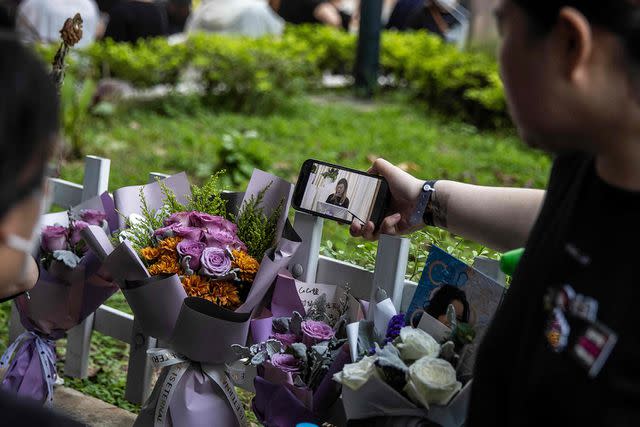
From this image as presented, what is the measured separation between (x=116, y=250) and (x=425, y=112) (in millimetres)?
7206

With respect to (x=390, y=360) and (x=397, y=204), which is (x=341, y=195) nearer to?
(x=397, y=204)

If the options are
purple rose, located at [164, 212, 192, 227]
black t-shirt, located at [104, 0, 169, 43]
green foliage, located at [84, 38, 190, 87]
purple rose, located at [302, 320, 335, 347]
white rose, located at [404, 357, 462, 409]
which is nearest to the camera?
white rose, located at [404, 357, 462, 409]

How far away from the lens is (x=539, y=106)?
1386 mm

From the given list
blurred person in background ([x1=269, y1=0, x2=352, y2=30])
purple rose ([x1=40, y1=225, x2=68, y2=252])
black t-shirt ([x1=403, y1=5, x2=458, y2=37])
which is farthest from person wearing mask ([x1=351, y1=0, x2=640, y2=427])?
black t-shirt ([x1=403, y1=5, x2=458, y2=37])

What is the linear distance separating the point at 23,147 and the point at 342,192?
1.29 m

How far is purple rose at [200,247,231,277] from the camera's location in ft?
7.83

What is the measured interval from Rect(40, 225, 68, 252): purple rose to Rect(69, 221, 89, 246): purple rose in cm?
2

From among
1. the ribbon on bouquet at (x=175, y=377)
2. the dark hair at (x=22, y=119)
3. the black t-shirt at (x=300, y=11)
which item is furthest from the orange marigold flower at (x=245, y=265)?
the black t-shirt at (x=300, y=11)

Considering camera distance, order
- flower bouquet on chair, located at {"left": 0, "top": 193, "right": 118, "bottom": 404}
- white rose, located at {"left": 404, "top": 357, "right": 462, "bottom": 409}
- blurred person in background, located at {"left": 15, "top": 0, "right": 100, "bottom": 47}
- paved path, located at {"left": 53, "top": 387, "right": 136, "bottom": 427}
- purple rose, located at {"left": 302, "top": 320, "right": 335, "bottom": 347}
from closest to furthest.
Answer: white rose, located at {"left": 404, "top": 357, "right": 462, "bottom": 409} → purple rose, located at {"left": 302, "top": 320, "right": 335, "bottom": 347} → flower bouquet on chair, located at {"left": 0, "top": 193, "right": 118, "bottom": 404} → paved path, located at {"left": 53, "top": 387, "right": 136, "bottom": 427} → blurred person in background, located at {"left": 15, "top": 0, "right": 100, "bottom": 47}

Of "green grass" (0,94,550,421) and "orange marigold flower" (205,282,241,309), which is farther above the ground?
A: "orange marigold flower" (205,282,241,309)

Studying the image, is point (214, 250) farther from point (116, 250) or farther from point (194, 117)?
point (194, 117)

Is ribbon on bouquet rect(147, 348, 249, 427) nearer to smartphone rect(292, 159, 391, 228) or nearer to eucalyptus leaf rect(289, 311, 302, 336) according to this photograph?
eucalyptus leaf rect(289, 311, 302, 336)

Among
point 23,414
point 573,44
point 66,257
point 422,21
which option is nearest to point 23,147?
point 23,414

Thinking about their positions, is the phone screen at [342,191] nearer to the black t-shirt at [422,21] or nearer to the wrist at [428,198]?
the wrist at [428,198]
